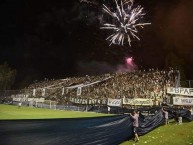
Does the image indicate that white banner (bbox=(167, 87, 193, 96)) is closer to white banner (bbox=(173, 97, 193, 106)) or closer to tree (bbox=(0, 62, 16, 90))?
white banner (bbox=(173, 97, 193, 106))

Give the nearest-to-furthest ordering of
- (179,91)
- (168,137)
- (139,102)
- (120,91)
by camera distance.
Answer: (168,137) < (179,91) < (139,102) < (120,91)

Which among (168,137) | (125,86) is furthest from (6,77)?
(168,137)

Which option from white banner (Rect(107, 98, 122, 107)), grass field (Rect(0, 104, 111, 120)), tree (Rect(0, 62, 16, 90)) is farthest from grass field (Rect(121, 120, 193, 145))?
tree (Rect(0, 62, 16, 90))

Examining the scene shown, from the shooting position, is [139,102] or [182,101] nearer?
[182,101]

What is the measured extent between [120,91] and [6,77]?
8300 cm

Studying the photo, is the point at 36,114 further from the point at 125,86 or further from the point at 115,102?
the point at 125,86

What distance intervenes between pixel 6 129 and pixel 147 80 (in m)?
51.7

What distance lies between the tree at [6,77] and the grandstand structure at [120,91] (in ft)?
118

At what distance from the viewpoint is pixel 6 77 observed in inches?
5167

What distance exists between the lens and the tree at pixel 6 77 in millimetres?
129750

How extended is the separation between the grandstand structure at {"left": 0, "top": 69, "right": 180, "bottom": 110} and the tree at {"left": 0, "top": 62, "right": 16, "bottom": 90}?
118 ft

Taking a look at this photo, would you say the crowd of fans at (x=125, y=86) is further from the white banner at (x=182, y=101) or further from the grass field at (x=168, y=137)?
the grass field at (x=168, y=137)

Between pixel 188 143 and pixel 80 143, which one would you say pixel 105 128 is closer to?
pixel 80 143

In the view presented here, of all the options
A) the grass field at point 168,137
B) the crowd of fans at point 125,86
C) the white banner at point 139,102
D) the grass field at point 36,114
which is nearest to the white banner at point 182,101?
the crowd of fans at point 125,86
